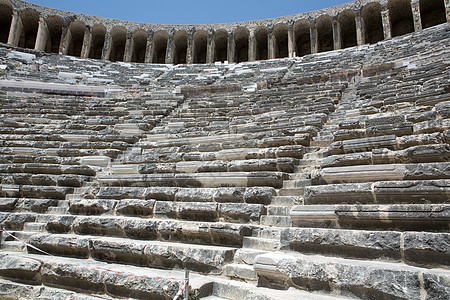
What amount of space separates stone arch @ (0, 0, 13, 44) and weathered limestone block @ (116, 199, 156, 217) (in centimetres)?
2415

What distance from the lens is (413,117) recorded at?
4.80 meters

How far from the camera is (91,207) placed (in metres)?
5.17

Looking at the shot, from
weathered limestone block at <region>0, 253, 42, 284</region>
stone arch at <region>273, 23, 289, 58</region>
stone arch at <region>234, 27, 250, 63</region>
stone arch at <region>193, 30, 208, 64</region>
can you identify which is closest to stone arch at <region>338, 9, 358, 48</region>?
stone arch at <region>273, 23, 289, 58</region>

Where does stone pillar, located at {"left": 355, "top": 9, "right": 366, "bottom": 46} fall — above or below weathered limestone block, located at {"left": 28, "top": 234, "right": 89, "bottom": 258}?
above

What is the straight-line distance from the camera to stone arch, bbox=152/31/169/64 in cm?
2495

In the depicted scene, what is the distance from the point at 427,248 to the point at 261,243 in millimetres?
1655

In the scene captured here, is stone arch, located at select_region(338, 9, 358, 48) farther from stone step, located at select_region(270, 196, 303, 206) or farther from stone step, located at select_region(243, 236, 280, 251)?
stone step, located at select_region(243, 236, 280, 251)

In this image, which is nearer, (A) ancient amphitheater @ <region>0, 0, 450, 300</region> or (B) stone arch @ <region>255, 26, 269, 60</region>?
(A) ancient amphitheater @ <region>0, 0, 450, 300</region>

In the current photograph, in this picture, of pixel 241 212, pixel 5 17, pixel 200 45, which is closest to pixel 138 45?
pixel 200 45

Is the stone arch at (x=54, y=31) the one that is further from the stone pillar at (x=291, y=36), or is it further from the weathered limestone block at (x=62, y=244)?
the weathered limestone block at (x=62, y=244)

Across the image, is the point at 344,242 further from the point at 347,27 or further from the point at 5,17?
the point at 5,17

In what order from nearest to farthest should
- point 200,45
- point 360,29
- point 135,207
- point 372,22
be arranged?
point 135,207
point 360,29
point 372,22
point 200,45

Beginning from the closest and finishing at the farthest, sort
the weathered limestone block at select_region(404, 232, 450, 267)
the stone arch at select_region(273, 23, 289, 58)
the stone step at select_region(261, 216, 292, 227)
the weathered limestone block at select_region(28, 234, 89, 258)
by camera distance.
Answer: the weathered limestone block at select_region(404, 232, 450, 267), the stone step at select_region(261, 216, 292, 227), the weathered limestone block at select_region(28, 234, 89, 258), the stone arch at select_region(273, 23, 289, 58)

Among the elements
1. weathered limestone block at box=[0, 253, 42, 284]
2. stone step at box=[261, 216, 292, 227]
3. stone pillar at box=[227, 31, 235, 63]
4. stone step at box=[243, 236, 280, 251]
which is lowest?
→ weathered limestone block at box=[0, 253, 42, 284]
